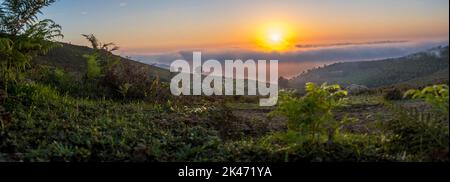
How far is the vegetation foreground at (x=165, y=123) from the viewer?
682 centimetres

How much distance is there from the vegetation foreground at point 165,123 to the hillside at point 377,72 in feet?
40.8

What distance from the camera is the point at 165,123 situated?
379 inches

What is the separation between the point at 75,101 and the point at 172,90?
13.8 feet

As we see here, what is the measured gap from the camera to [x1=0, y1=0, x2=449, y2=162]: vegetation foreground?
682 cm

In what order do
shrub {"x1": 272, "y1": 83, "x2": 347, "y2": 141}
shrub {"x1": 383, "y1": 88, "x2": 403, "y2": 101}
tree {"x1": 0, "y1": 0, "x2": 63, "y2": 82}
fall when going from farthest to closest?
shrub {"x1": 383, "y1": 88, "x2": 403, "y2": 101}
tree {"x1": 0, "y1": 0, "x2": 63, "y2": 82}
shrub {"x1": 272, "y1": 83, "x2": 347, "y2": 141}

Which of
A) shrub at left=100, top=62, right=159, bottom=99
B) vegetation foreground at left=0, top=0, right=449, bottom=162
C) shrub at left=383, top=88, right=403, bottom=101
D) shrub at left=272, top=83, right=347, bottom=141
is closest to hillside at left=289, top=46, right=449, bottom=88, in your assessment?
shrub at left=383, top=88, right=403, bottom=101

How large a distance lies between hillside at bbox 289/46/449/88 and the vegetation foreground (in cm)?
1244

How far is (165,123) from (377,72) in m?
22.4

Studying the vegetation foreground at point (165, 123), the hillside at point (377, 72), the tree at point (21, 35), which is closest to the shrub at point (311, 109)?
the vegetation foreground at point (165, 123)

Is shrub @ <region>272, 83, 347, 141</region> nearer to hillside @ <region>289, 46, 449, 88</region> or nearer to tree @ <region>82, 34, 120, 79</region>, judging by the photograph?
tree @ <region>82, 34, 120, 79</region>

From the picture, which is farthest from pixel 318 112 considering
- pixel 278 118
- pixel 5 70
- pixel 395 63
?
pixel 395 63

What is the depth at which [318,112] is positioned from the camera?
273 inches

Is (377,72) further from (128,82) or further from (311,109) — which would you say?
(311,109)

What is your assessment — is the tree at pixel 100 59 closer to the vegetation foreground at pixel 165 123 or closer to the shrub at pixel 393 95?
the vegetation foreground at pixel 165 123
